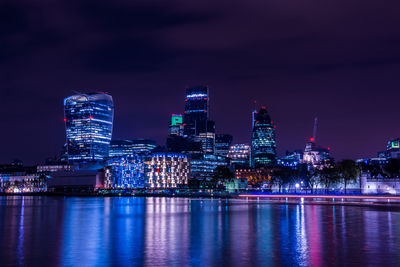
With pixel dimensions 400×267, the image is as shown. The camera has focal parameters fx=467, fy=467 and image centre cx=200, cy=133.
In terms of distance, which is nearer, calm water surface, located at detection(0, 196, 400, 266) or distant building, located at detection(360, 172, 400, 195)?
calm water surface, located at detection(0, 196, 400, 266)

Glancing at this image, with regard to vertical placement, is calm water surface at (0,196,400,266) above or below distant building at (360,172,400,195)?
below

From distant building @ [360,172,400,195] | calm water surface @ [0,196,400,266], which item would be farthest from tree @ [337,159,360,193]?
calm water surface @ [0,196,400,266]

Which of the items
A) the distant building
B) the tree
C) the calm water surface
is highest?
the tree

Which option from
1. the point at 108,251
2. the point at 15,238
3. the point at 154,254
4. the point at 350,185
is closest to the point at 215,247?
the point at 154,254

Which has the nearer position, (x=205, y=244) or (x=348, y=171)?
(x=205, y=244)

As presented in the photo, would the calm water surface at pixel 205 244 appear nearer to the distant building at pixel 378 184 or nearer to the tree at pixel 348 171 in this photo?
the distant building at pixel 378 184

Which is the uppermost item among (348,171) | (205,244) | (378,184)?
(348,171)

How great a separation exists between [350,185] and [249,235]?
493ft

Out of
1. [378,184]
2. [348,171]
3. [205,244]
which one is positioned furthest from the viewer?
[348,171]

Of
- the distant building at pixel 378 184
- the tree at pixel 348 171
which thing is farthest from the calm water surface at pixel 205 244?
the tree at pixel 348 171

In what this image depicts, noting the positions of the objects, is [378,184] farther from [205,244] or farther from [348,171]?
[205,244]

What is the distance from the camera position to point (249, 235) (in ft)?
151

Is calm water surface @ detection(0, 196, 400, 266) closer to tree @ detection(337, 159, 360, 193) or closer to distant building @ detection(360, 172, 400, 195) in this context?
distant building @ detection(360, 172, 400, 195)

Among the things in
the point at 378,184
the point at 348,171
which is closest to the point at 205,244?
the point at 378,184
